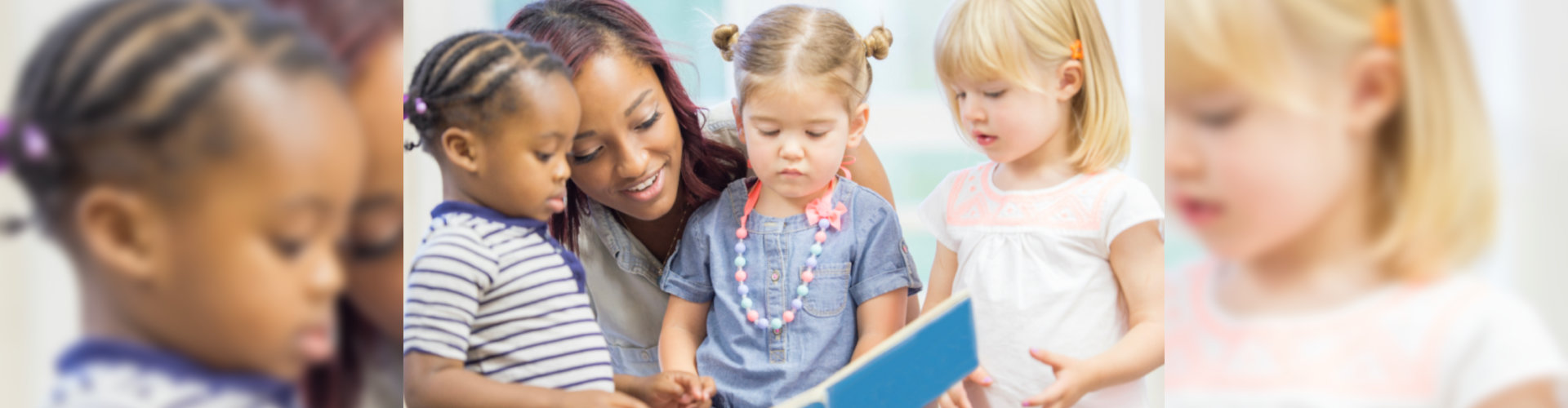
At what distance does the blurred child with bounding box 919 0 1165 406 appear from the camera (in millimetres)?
1447

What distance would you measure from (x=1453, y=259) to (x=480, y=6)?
119 cm

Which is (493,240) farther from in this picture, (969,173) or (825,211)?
(969,173)

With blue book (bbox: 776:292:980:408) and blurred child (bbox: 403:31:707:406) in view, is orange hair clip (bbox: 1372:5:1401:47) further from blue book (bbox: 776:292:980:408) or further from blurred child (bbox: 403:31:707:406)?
blurred child (bbox: 403:31:707:406)

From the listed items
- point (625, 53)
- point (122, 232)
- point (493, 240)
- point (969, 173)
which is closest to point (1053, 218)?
point (969, 173)

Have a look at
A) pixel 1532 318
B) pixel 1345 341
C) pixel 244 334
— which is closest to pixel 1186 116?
pixel 1345 341

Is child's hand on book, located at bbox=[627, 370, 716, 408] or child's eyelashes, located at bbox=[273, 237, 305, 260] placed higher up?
child's eyelashes, located at bbox=[273, 237, 305, 260]

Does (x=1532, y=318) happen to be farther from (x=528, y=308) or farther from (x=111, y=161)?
(x=111, y=161)

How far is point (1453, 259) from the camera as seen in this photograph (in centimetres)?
108

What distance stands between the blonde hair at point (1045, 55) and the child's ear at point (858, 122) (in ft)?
0.39

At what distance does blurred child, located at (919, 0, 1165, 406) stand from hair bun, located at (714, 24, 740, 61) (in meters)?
0.29

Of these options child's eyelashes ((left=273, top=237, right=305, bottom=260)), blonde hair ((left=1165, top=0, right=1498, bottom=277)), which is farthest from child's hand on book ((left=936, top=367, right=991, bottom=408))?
child's eyelashes ((left=273, top=237, right=305, bottom=260))

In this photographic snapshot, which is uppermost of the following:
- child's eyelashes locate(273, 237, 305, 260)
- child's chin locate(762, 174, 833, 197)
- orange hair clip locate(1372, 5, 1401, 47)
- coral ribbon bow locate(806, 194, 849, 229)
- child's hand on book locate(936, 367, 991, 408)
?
orange hair clip locate(1372, 5, 1401, 47)

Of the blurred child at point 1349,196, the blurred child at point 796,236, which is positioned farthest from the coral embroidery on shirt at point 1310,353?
the blurred child at point 796,236

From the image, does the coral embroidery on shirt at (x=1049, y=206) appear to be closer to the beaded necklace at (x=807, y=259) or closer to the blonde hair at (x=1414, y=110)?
the beaded necklace at (x=807, y=259)
